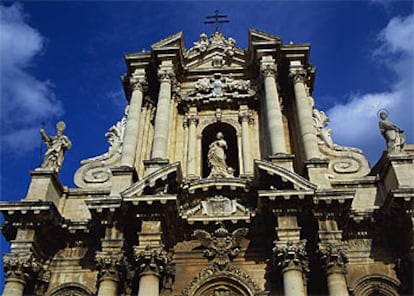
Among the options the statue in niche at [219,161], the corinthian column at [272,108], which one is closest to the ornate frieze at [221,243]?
the statue in niche at [219,161]

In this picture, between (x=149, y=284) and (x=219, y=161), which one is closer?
(x=149, y=284)

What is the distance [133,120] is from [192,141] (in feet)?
6.39

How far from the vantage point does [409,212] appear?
470 inches

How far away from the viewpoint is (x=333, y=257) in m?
11.4

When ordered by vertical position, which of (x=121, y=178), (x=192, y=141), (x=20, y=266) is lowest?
(x=20, y=266)

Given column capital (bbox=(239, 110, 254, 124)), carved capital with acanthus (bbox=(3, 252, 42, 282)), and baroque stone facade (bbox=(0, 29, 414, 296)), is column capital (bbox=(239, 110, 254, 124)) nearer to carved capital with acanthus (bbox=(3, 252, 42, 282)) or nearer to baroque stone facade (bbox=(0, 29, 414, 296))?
baroque stone facade (bbox=(0, 29, 414, 296))

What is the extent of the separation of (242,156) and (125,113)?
4.52 meters

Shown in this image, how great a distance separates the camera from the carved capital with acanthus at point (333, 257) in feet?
37.3

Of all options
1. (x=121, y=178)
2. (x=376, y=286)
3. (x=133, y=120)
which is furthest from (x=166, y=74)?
(x=376, y=286)

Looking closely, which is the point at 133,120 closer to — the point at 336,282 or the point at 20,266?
the point at 20,266

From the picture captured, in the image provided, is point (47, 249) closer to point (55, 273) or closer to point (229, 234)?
point (55, 273)

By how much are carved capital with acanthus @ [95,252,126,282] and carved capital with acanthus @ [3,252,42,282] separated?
1630 millimetres

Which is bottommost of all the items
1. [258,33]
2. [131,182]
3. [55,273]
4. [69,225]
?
[55,273]

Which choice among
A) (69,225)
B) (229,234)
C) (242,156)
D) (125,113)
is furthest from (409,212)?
(125,113)
